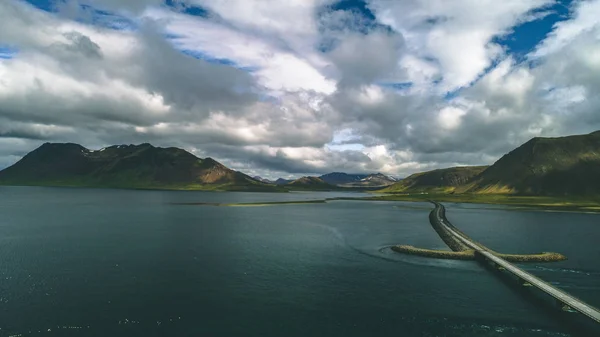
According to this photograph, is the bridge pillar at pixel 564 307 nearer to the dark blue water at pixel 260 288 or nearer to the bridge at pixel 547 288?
the bridge at pixel 547 288

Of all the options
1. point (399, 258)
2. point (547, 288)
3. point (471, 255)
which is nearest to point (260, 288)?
point (399, 258)

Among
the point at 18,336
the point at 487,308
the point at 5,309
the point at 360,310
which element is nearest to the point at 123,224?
the point at 5,309

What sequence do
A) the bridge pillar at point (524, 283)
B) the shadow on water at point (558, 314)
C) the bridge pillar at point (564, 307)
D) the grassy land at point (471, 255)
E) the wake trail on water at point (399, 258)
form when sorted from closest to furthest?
the shadow on water at point (558, 314) < the bridge pillar at point (564, 307) < the bridge pillar at point (524, 283) < the wake trail on water at point (399, 258) < the grassy land at point (471, 255)

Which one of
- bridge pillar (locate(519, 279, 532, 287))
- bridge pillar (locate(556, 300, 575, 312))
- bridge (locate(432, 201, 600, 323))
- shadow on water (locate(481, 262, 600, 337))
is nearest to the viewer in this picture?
shadow on water (locate(481, 262, 600, 337))

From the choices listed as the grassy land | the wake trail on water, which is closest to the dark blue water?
the wake trail on water

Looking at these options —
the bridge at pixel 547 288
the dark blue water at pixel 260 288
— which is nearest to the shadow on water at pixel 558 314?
the dark blue water at pixel 260 288

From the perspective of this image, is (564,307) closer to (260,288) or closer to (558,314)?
(558,314)

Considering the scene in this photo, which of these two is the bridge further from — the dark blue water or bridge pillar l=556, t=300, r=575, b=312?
the dark blue water

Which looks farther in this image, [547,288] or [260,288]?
[260,288]

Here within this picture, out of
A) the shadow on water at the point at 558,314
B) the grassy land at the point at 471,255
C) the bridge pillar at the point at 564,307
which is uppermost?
the grassy land at the point at 471,255

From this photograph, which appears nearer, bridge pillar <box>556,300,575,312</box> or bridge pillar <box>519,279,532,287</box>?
bridge pillar <box>556,300,575,312</box>

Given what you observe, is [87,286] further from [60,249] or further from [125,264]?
[60,249]

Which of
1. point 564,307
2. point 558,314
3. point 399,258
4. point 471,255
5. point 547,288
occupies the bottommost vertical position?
point 558,314
